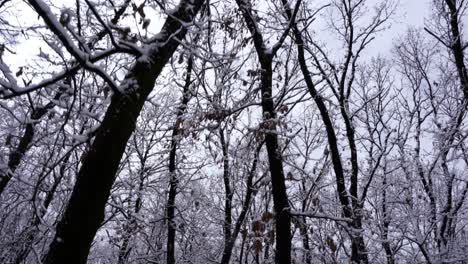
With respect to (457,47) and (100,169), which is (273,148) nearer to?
(100,169)

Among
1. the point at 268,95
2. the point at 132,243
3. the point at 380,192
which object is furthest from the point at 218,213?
the point at 268,95

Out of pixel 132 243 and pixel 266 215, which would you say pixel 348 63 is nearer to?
pixel 266 215

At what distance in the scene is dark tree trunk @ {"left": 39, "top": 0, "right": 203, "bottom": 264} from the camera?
9.14 ft

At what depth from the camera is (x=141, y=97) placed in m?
3.38

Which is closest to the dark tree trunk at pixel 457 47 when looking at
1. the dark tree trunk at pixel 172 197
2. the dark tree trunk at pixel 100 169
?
the dark tree trunk at pixel 172 197

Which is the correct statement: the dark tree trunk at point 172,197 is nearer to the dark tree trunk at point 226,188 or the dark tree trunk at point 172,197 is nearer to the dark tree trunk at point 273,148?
the dark tree trunk at point 226,188

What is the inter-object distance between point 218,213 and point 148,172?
12.4 feet

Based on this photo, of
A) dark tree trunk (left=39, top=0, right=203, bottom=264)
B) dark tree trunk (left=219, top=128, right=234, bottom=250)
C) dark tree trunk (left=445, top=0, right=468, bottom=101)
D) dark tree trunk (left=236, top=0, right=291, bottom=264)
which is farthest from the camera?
dark tree trunk (left=219, top=128, right=234, bottom=250)

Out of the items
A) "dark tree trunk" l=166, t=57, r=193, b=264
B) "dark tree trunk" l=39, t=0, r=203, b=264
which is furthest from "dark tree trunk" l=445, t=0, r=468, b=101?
"dark tree trunk" l=39, t=0, r=203, b=264

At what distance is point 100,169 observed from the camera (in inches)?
118

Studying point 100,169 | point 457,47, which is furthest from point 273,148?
point 457,47

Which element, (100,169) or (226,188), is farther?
(226,188)

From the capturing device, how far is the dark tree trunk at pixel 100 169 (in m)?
2.79

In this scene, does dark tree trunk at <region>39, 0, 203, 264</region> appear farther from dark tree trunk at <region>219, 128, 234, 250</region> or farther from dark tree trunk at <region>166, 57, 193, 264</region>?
dark tree trunk at <region>219, 128, 234, 250</region>
